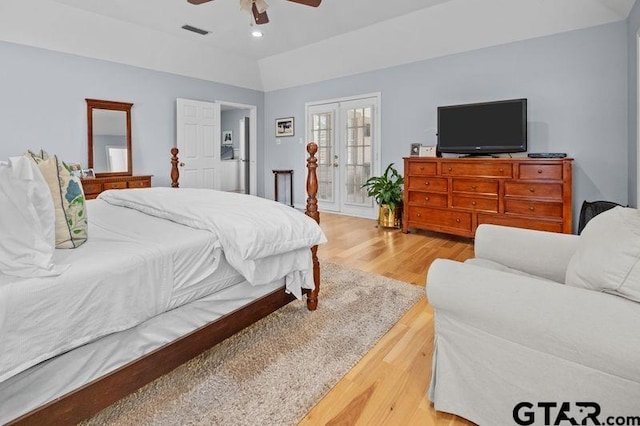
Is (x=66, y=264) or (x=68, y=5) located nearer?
(x=66, y=264)

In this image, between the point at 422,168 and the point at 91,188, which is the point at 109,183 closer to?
the point at 91,188

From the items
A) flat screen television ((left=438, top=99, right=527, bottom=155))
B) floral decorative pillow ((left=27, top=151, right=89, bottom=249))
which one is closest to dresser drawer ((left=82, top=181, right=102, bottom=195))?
floral decorative pillow ((left=27, top=151, right=89, bottom=249))

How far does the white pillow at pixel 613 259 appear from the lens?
1041 millimetres

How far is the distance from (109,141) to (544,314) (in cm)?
568

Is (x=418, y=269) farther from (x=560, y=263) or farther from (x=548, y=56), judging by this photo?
(x=548, y=56)

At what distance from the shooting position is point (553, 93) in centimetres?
408

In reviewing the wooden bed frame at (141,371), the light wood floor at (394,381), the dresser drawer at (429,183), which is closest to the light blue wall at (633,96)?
the dresser drawer at (429,183)

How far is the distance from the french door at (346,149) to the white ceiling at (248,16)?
4.24 ft

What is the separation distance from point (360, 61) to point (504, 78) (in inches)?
87.4

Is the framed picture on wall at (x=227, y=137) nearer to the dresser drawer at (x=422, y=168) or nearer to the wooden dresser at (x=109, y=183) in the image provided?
the wooden dresser at (x=109, y=183)

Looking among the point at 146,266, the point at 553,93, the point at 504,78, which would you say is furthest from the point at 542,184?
the point at 146,266

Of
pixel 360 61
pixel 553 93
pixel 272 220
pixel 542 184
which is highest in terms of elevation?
pixel 360 61

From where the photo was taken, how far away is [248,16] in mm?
4594

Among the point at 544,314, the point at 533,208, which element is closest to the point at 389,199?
the point at 533,208
